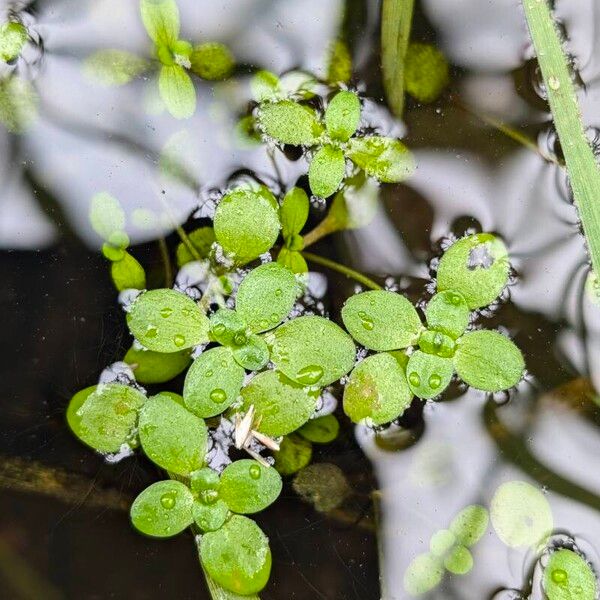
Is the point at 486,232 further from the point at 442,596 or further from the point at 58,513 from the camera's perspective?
the point at 58,513

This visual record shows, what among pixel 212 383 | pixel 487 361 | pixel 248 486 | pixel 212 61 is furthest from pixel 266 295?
pixel 212 61

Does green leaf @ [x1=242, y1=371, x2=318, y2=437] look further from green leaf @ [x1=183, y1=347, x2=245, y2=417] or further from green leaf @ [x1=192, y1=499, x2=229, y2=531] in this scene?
green leaf @ [x1=192, y1=499, x2=229, y2=531]

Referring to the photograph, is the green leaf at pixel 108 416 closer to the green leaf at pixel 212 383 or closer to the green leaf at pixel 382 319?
the green leaf at pixel 212 383

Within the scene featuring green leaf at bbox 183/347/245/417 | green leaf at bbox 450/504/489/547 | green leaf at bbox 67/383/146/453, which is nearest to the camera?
green leaf at bbox 183/347/245/417

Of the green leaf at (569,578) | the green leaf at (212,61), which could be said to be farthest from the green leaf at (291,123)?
the green leaf at (569,578)

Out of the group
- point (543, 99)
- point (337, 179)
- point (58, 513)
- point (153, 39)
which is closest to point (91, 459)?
point (58, 513)

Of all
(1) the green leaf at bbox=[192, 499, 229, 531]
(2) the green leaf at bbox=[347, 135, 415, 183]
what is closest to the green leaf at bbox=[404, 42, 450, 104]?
(2) the green leaf at bbox=[347, 135, 415, 183]
